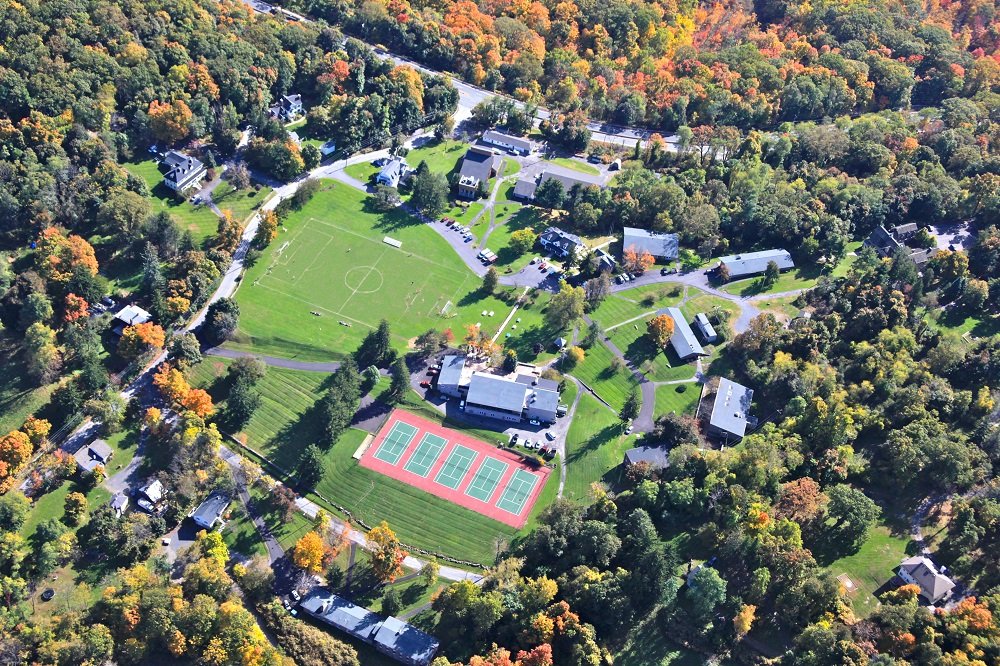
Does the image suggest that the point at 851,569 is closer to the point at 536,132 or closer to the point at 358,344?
the point at 358,344

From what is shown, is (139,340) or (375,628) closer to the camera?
(375,628)

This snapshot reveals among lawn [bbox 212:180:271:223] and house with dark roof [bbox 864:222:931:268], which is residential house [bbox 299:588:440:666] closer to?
lawn [bbox 212:180:271:223]

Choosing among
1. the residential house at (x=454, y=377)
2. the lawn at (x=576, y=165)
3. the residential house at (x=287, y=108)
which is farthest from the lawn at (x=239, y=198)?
the lawn at (x=576, y=165)

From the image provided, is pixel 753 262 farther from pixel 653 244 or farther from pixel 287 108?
pixel 287 108

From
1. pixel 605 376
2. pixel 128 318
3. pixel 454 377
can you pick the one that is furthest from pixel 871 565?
pixel 128 318

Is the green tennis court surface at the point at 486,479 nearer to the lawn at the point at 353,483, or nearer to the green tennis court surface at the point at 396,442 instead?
the lawn at the point at 353,483

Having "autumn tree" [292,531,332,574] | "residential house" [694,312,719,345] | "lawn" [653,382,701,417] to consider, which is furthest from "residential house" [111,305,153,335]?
"residential house" [694,312,719,345]
